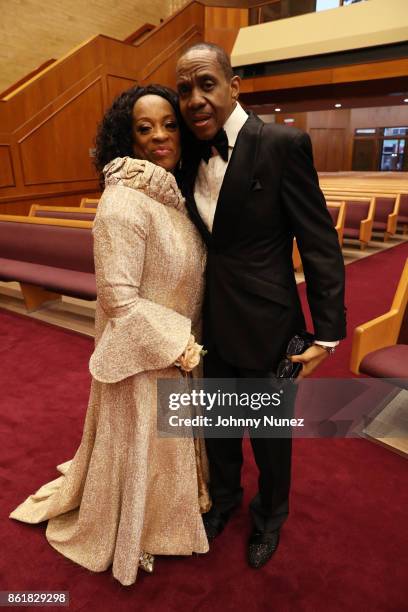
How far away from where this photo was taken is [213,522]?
1.55m

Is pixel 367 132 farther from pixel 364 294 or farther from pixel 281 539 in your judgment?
pixel 281 539

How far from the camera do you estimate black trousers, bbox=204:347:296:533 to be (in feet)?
4.42

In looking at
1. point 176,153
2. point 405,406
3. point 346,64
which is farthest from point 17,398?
point 346,64

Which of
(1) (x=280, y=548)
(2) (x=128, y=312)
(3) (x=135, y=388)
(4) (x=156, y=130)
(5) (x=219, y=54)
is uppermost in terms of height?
(5) (x=219, y=54)

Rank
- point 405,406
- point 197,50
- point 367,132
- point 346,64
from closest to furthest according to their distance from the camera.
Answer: point 197,50
point 405,406
point 346,64
point 367,132

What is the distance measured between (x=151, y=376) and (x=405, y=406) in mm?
1631

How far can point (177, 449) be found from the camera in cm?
132

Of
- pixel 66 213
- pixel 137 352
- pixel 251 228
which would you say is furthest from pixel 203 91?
pixel 66 213

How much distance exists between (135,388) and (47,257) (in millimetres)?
2897

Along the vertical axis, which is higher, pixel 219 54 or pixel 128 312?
pixel 219 54

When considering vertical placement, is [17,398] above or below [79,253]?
below

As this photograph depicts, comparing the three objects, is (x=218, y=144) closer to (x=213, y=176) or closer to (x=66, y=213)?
(x=213, y=176)

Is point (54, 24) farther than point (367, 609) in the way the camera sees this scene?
Yes

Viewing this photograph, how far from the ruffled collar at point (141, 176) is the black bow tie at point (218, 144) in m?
0.11
